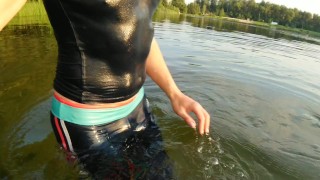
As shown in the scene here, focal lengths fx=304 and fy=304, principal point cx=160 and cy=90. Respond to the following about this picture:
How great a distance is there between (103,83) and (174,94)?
645 millimetres

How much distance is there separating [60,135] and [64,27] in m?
0.68

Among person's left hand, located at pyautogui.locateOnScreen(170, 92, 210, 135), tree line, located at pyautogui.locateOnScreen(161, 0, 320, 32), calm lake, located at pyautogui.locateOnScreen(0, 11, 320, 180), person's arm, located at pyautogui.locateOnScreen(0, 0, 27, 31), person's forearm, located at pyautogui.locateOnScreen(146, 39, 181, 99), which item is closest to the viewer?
person's arm, located at pyautogui.locateOnScreen(0, 0, 27, 31)

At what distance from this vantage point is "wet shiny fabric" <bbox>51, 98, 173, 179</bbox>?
182 centimetres

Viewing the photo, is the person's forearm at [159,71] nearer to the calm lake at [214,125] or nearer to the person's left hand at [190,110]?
the person's left hand at [190,110]

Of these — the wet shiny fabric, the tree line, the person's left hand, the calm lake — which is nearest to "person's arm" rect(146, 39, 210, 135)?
the person's left hand

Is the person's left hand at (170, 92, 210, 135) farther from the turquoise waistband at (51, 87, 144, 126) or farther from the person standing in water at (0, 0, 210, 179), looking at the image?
the turquoise waistband at (51, 87, 144, 126)

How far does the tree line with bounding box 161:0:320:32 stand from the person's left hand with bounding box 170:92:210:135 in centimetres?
7704

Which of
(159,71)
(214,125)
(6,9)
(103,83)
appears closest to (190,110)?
(159,71)

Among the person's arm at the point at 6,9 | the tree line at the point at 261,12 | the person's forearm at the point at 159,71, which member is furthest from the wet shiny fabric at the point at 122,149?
the tree line at the point at 261,12

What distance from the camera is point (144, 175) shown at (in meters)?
1.94

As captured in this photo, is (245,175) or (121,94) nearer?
(121,94)

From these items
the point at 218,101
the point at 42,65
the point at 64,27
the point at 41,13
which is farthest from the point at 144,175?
the point at 41,13

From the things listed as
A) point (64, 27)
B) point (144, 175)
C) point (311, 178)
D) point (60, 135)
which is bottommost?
point (311, 178)

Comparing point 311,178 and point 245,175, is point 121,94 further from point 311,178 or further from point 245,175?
point 311,178
